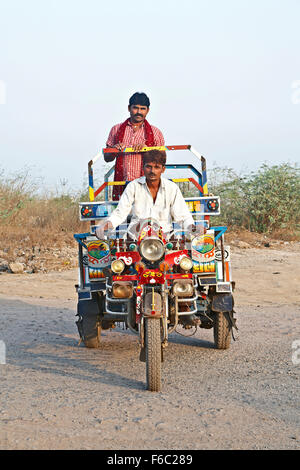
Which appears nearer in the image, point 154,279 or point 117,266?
point 154,279

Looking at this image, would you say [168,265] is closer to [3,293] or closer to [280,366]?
[280,366]

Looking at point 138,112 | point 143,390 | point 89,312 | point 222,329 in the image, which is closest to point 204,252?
point 222,329

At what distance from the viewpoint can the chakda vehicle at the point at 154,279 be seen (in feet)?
16.9

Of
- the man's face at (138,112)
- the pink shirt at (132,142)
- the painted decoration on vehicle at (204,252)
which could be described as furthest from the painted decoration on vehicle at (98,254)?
the man's face at (138,112)

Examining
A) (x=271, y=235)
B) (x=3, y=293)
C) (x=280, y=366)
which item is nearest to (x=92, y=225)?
(x=280, y=366)

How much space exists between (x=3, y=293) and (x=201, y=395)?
755 centimetres

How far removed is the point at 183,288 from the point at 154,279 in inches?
17.8

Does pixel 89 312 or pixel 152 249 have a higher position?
pixel 152 249

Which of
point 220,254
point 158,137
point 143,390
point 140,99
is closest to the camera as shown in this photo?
point 143,390

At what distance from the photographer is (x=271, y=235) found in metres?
18.3

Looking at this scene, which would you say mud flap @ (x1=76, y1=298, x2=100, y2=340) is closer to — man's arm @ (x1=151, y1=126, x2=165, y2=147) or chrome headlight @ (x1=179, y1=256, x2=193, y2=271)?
chrome headlight @ (x1=179, y1=256, x2=193, y2=271)

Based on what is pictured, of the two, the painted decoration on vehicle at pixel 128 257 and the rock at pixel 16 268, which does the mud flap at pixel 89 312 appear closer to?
the painted decoration on vehicle at pixel 128 257

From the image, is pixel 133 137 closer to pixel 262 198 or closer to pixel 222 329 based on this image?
pixel 222 329

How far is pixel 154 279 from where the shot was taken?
17.1ft
